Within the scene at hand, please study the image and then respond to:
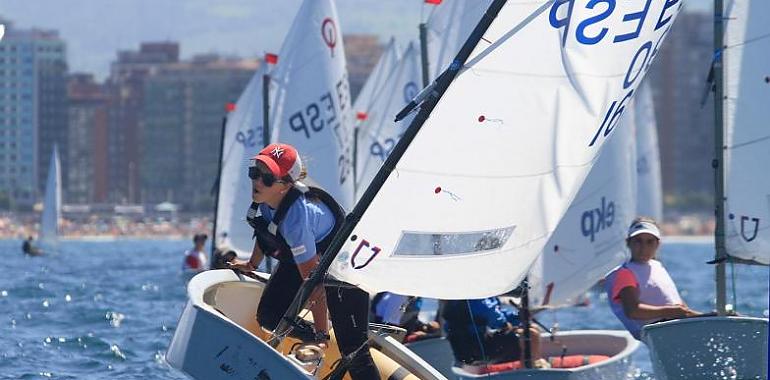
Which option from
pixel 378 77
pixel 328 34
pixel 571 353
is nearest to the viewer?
pixel 571 353

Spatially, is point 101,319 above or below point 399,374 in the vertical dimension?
below

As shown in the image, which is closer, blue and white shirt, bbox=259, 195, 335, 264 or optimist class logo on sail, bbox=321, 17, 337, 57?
blue and white shirt, bbox=259, 195, 335, 264

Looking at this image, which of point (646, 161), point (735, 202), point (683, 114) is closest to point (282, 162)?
point (735, 202)

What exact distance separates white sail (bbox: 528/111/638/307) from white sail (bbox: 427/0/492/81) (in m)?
1.53

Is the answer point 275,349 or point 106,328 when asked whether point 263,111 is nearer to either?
point 106,328

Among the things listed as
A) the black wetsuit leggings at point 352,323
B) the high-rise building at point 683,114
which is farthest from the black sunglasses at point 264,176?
the high-rise building at point 683,114

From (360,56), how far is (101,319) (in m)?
125

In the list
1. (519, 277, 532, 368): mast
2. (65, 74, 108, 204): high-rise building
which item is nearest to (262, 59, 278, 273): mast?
(519, 277, 532, 368): mast

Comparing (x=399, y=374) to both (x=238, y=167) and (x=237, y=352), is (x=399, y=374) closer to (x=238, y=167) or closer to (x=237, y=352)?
(x=237, y=352)

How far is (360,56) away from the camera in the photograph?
140750 mm

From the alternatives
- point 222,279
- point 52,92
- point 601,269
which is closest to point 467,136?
point 222,279

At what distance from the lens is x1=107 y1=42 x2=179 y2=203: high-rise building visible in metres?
127

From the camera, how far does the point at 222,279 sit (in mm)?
8227

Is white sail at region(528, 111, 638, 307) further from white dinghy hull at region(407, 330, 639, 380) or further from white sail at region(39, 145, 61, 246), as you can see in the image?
white sail at region(39, 145, 61, 246)
